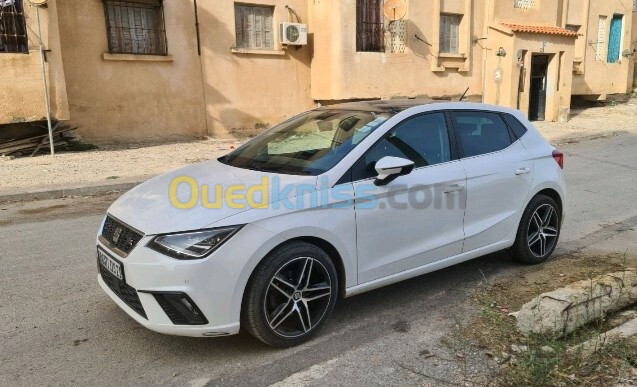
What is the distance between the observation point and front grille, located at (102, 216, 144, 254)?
3.19 m

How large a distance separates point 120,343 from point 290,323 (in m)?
1.13

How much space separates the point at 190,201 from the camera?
10.9ft

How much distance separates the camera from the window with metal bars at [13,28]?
35.4 ft

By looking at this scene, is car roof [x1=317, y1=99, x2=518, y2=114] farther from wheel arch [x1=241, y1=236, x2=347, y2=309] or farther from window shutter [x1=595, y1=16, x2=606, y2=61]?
window shutter [x1=595, y1=16, x2=606, y2=61]

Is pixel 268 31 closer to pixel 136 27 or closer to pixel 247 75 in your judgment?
pixel 247 75

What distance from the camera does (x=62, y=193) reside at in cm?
838

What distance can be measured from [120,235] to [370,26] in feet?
46.3

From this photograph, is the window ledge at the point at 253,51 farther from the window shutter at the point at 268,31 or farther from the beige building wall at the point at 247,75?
the window shutter at the point at 268,31

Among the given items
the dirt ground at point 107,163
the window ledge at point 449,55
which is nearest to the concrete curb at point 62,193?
the dirt ground at point 107,163

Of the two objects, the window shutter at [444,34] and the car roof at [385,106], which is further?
the window shutter at [444,34]

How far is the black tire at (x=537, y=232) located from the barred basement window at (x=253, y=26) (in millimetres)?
11588

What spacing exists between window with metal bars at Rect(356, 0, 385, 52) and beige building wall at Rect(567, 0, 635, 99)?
33.7 ft

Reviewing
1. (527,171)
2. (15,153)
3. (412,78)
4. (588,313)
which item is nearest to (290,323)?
(588,313)

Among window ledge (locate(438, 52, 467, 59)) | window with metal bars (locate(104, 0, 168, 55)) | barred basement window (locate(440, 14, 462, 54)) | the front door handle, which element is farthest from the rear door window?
barred basement window (locate(440, 14, 462, 54))
